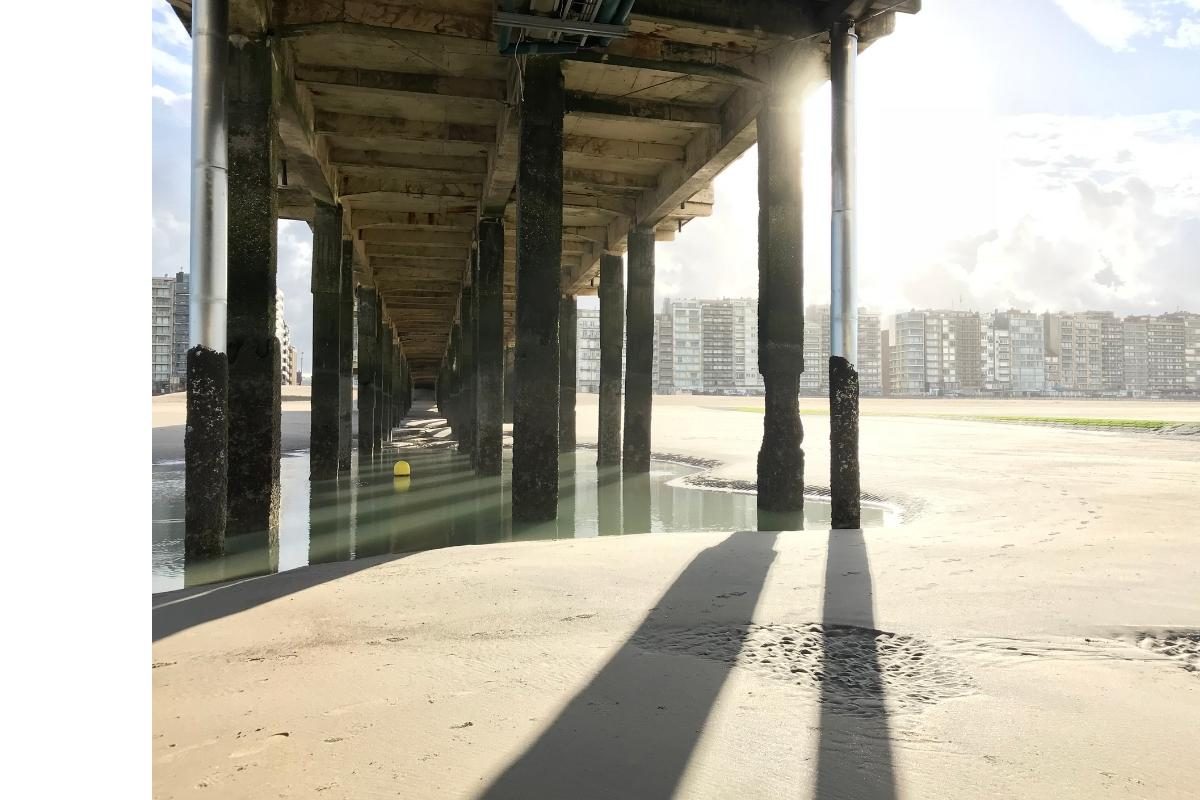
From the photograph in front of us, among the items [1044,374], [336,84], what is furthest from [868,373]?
[336,84]

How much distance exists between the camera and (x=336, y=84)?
9594 millimetres

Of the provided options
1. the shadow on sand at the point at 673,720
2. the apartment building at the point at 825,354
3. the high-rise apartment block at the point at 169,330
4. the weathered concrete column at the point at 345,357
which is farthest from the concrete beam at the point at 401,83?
the apartment building at the point at 825,354

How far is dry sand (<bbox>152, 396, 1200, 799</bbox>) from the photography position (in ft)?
7.39

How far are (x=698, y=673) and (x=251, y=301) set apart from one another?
19.8 ft

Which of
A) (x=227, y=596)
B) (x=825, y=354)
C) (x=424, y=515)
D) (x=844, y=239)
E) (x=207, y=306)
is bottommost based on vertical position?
(x=424, y=515)

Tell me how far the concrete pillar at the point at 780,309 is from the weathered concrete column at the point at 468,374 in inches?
374

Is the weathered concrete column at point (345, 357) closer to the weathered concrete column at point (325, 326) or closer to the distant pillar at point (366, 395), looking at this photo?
the weathered concrete column at point (325, 326)

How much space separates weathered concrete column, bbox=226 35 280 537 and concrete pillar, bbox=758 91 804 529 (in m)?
5.49

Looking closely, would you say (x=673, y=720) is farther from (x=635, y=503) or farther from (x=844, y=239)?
(x=635, y=503)

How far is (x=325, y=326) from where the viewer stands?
1391 cm

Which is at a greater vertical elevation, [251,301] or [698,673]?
[251,301]

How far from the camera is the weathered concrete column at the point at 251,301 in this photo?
718 cm

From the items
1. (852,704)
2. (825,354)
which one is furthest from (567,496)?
(825,354)
